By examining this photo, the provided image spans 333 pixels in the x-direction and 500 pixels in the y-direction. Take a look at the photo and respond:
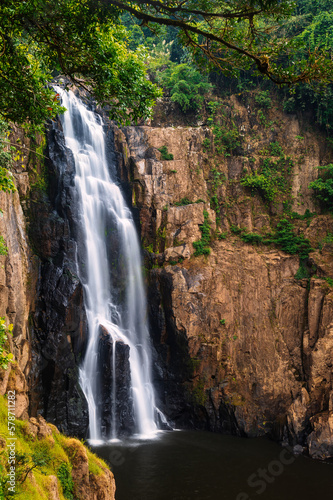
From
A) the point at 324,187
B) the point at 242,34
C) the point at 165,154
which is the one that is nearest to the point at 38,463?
the point at 242,34

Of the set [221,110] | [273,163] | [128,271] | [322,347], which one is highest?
[221,110]

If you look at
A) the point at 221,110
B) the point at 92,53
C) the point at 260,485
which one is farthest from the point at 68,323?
the point at 221,110

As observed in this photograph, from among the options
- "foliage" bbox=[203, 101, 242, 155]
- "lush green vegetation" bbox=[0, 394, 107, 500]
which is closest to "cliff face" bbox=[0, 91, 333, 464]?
"foliage" bbox=[203, 101, 242, 155]

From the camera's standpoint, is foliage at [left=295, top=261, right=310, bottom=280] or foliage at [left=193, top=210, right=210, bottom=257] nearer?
foliage at [left=295, top=261, right=310, bottom=280]

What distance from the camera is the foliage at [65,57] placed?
18.4ft

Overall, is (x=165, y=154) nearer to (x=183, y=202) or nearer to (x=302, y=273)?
(x=183, y=202)

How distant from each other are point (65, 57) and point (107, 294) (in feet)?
50.3

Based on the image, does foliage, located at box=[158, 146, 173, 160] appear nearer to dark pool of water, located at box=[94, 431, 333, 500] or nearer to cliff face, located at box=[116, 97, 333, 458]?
cliff face, located at box=[116, 97, 333, 458]

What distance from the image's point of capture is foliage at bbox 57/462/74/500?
24.5ft

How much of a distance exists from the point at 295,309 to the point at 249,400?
546 centimetres

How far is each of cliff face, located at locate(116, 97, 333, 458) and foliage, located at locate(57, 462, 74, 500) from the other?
12.3 metres

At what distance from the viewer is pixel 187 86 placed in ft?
88.4

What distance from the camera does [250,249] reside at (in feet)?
76.5

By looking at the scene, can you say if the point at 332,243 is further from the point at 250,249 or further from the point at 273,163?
the point at 273,163
